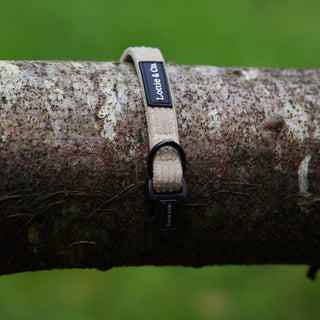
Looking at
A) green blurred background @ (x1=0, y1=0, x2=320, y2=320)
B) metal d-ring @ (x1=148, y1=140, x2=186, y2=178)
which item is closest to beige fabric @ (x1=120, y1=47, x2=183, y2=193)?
metal d-ring @ (x1=148, y1=140, x2=186, y2=178)

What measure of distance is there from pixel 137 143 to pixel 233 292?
2.73m

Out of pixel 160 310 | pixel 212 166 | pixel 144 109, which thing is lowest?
pixel 160 310

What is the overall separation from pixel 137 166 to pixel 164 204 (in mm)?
127

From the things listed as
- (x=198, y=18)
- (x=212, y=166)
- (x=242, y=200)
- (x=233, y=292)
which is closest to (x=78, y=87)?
(x=212, y=166)

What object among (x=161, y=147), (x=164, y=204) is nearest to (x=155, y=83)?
(x=161, y=147)

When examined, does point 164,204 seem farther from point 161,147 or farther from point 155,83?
point 155,83

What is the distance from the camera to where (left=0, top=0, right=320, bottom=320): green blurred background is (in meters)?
3.65

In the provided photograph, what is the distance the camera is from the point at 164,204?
4.57 ft

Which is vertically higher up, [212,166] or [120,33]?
[120,33]

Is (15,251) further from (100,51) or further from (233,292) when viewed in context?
(100,51)

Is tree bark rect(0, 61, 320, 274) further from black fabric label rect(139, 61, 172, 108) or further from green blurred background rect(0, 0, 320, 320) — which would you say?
green blurred background rect(0, 0, 320, 320)

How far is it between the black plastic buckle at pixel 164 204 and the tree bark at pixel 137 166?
0.03 meters

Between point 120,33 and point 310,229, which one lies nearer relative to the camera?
point 310,229

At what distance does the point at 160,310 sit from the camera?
11.9 feet
